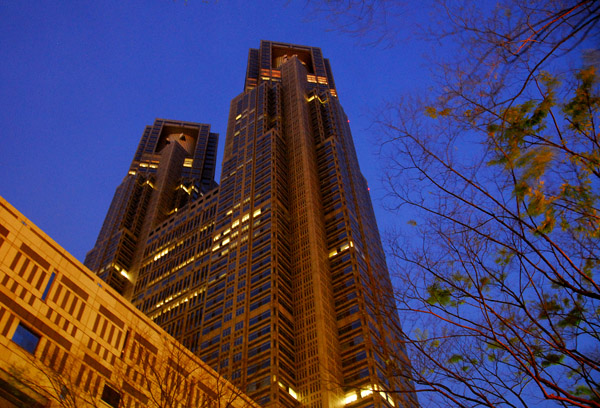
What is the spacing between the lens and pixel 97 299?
95.1 ft

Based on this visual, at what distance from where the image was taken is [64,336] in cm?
2517

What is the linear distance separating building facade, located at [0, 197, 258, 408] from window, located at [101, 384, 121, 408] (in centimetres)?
5

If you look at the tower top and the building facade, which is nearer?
the building facade

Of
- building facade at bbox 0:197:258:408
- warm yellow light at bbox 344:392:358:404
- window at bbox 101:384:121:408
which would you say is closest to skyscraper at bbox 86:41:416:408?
warm yellow light at bbox 344:392:358:404

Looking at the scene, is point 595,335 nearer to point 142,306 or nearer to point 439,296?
point 439,296

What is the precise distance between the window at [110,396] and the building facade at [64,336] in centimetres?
5

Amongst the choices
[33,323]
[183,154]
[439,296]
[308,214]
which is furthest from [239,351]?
[183,154]

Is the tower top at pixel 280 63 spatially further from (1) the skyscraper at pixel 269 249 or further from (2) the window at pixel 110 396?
(2) the window at pixel 110 396

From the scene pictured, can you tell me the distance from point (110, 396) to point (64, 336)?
4.25 metres

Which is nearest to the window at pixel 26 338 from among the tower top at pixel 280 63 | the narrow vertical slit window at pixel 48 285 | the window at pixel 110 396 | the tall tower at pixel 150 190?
the narrow vertical slit window at pixel 48 285

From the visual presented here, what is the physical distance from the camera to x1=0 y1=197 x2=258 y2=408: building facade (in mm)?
21469

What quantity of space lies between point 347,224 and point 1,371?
65.7 m

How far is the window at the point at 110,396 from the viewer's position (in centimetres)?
2497

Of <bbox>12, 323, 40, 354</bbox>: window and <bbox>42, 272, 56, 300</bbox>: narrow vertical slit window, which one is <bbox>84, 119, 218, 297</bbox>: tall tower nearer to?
<bbox>42, 272, 56, 300</bbox>: narrow vertical slit window
